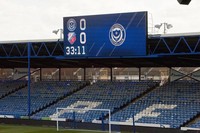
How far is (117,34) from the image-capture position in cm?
2898

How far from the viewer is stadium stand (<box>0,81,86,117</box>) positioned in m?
37.8

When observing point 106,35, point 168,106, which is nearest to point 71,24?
point 106,35

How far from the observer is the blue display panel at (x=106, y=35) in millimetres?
28047

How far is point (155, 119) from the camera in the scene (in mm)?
29266

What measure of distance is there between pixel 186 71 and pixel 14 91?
21.0 m

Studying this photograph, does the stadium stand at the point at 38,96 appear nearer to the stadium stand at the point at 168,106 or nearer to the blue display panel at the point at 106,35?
the blue display panel at the point at 106,35

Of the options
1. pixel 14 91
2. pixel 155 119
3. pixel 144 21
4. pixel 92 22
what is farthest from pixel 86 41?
pixel 14 91

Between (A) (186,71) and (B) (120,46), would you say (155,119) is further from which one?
(A) (186,71)

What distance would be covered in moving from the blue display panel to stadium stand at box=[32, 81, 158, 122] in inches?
237

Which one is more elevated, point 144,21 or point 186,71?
point 144,21

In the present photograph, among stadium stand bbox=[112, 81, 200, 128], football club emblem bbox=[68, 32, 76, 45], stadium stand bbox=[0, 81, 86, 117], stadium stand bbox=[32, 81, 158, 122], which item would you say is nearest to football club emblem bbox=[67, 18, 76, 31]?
football club emblem bbox=[68, 32, 76, 45]

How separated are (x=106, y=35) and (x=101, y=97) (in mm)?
9081

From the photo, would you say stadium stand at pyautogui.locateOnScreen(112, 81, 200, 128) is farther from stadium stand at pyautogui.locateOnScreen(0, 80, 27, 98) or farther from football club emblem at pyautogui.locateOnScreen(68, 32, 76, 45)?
stadium stand at pyautogui.locateOnScreen(0, 80, 27, 98)

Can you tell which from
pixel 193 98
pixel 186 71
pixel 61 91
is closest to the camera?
pixel 193 98
